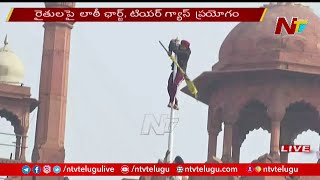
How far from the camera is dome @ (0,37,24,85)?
42.5 metres

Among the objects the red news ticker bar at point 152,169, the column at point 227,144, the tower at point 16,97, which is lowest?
the red news ticker bar at point 152,169

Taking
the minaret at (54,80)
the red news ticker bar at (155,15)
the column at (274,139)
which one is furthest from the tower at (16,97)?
the red news ticker bar at (155,15)

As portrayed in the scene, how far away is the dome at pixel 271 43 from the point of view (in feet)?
130

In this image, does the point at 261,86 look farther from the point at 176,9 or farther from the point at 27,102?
the point at 176,9

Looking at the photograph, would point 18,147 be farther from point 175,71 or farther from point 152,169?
point 175,71

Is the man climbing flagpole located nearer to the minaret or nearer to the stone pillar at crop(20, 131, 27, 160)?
the minaret

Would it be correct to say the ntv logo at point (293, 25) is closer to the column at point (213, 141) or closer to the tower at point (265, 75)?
the tower at point (265, 75)

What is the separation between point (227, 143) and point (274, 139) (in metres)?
1.79

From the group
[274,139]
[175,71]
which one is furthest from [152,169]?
[274,139]

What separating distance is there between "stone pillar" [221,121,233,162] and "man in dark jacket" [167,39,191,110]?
1809 centimetres

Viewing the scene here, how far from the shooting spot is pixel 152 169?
27.6 metres

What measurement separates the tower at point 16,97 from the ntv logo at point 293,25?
9177 millimetres

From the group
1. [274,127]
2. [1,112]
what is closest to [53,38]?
[1,112]

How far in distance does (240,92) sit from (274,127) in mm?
2022
